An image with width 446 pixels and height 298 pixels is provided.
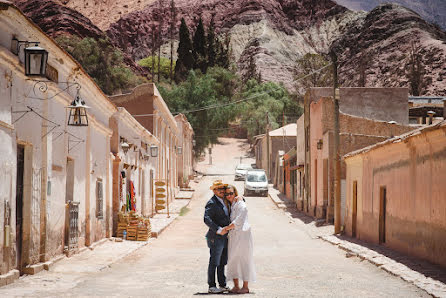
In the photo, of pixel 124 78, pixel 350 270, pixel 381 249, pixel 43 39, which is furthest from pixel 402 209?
pixel 124 78

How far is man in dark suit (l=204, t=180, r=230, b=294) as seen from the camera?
9.09 m

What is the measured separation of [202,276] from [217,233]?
230cm

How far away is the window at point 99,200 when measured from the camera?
58.4ft

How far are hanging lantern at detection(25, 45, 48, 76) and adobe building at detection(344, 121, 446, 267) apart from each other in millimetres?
7135

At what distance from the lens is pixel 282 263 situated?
43.4 feet

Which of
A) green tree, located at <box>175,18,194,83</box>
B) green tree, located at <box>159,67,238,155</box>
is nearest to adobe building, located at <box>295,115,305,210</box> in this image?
green tree, located at <box>159,67,238,155</box>

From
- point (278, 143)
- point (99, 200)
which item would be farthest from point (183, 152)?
point (99, 200)

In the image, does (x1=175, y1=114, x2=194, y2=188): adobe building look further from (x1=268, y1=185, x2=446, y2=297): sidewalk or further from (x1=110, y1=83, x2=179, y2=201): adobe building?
(x1=268, y1=185, x2=446, y2=297): sidewalk

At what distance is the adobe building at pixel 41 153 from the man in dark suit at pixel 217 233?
328cm

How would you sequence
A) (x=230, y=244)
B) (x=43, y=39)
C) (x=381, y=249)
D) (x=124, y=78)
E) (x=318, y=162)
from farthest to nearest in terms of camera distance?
(x=124, y=78), (x=318, y=162), (x=381, y=249), (x=43, y=39), (x=230, y=244)

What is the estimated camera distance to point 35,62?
34.0 ft

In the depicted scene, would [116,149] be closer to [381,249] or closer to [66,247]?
[66,247]

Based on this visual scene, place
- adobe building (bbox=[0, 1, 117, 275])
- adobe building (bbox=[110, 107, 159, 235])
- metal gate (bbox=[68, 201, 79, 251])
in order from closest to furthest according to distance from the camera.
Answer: adobe building (bbox=[0, 1, 117, 275]) < metal gate (bbox=[68, 201, 79, 251]) < adobe building (bbox=[110, 107, 159, 235])

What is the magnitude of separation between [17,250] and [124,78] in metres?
60.3
